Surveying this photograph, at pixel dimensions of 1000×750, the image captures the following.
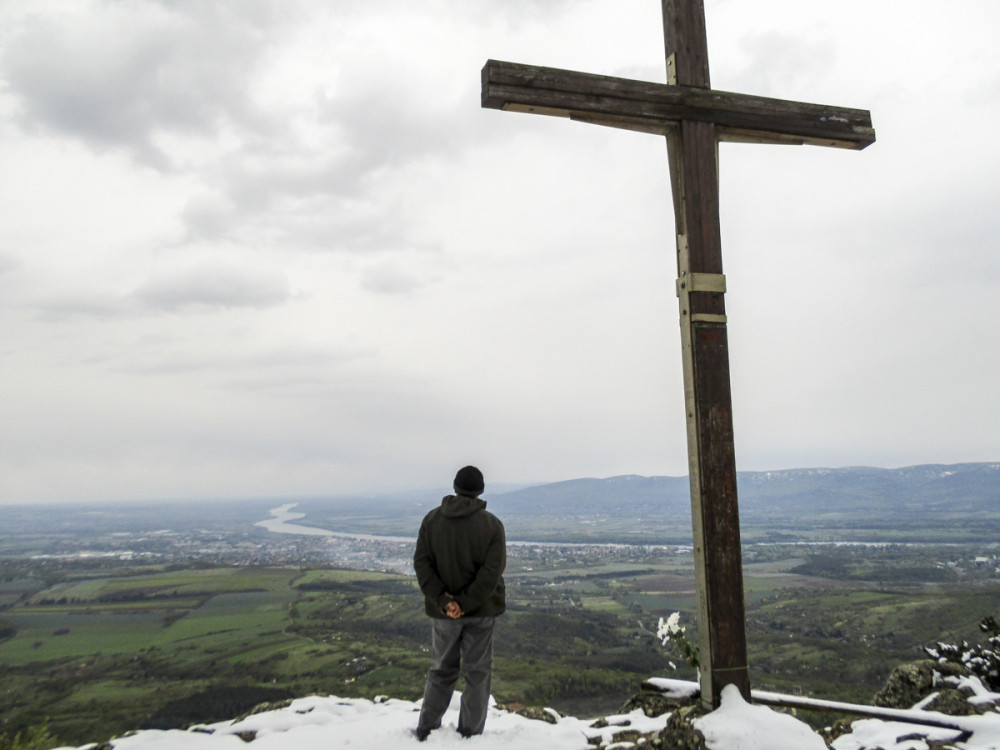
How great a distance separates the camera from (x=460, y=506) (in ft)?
14.4

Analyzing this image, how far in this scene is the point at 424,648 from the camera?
27.5m

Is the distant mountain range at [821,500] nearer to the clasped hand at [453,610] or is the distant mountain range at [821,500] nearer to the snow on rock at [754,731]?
the snow on rock at [754,731]

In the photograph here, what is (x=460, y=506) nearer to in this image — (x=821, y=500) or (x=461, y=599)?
(x=461, y=599)

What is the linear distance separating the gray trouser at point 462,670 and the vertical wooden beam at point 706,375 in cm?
156

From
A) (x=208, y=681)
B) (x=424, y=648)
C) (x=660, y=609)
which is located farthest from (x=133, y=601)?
(x=660, y=609)

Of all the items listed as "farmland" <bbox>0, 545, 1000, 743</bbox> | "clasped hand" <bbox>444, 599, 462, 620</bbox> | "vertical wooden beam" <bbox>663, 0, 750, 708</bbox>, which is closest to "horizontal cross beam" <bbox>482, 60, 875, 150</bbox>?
"vertical wooden beam" <bbox>663, 0, 750, 708</bbox>

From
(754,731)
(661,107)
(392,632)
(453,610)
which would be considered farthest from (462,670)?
(392,632)

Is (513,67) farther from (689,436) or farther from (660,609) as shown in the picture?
(660,609)

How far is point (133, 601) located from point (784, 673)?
54.6 meters

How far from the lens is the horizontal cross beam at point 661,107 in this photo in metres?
4.27

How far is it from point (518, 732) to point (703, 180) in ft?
14.6

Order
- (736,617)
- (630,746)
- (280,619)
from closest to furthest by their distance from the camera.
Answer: (630,746) < (736,617) < (280,619)

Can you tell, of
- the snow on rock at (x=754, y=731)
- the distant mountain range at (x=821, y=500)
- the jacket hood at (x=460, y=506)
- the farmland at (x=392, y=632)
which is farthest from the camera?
the distant mountain range at (x=821, y=500)

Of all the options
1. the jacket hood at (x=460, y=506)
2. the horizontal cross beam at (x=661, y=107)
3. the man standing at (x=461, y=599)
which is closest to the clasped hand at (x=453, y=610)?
the man standing at (x=461, y=599)
